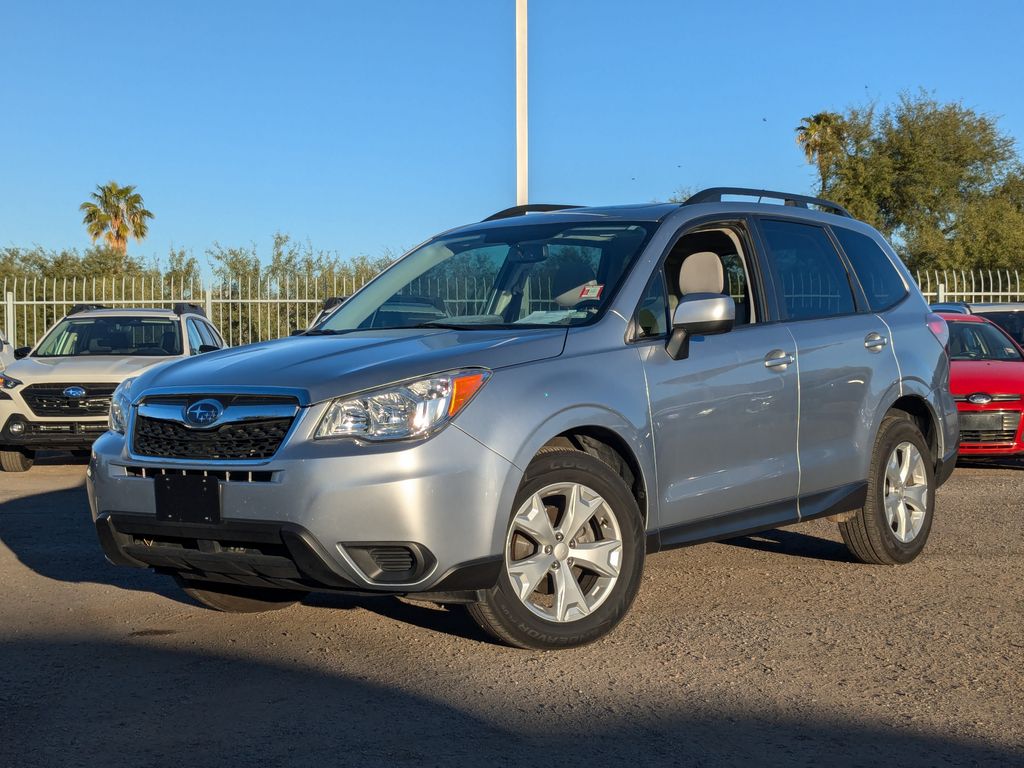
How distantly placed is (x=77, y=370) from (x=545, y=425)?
29.2 ft

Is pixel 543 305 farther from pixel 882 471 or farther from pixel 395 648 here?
pixel 882 471

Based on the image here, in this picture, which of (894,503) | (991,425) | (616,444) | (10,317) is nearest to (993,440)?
(991,425)

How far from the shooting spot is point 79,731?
4.20 m

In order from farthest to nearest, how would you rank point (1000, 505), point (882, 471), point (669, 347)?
1. point (1000, 505)
2. point (882, 471)
3. point (669, 347)

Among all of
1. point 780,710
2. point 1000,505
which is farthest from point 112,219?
point 780,710

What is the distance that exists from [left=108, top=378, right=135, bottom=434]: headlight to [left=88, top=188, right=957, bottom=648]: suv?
0.02 metres

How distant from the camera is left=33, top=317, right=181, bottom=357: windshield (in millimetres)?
13914

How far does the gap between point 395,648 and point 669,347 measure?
175cm

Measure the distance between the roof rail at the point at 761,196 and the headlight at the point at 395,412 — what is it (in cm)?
213

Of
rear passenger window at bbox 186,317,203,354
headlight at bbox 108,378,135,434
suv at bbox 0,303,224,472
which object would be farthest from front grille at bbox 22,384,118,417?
headlight at bbox 108,378,135,434

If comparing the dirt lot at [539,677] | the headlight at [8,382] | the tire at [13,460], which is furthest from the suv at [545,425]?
the tire at [13,460]

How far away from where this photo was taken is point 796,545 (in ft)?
25.5

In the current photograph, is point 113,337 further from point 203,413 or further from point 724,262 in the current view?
point 203,413

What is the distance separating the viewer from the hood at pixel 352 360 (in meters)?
4.80
